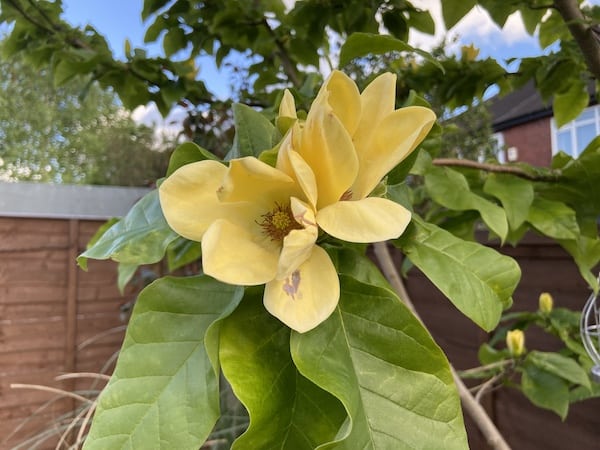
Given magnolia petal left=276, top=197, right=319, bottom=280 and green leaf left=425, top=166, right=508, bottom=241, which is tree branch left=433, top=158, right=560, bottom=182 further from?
magnolia petal left=276, top=197, right=319, bottom=280

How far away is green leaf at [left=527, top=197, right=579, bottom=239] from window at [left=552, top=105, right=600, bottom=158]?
6.69m

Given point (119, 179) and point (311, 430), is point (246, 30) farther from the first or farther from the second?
point (119, 179)

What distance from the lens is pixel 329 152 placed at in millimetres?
282

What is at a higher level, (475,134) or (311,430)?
(311,430)

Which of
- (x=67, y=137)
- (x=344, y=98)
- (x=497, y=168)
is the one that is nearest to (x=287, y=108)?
(x=344, y=98)

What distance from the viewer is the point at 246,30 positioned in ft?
2.89

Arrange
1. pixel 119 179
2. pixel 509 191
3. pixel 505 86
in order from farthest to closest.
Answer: pixel 119 179 < pixel 505 86 < pixel 509 191

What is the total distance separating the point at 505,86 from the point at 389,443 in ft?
2.58

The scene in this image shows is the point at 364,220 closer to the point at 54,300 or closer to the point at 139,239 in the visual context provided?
the point at 139,239

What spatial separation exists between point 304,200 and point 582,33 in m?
0.49

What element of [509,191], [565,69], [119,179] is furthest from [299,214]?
[119,179]

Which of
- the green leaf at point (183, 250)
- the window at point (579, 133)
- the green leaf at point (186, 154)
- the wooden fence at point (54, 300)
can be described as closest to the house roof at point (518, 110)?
the window at point (579, 133)

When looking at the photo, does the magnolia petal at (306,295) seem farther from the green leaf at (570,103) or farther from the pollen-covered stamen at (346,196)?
the green leaf at (570,103)

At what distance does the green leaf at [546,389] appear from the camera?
0.90m
